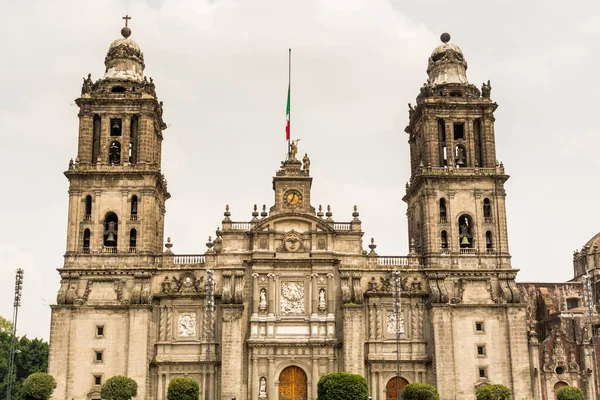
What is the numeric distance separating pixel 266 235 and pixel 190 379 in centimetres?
1178

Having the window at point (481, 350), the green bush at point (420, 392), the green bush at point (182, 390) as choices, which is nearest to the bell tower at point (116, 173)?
the green bush at point (182, 390)

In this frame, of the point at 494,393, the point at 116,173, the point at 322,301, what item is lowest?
the point at 494,393

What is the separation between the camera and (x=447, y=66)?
61938mm

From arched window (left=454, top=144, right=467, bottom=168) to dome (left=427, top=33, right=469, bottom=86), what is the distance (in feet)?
17.6

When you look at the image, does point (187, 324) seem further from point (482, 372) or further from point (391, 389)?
point (482, 372)

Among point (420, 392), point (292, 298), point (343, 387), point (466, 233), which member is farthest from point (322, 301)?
point (466, 233)

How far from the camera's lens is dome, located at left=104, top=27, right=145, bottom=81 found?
6006 centimetres

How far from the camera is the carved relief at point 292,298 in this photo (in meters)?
55.4

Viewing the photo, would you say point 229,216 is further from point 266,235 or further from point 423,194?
point 423,194

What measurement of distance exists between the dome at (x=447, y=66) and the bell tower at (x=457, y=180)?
0.08 meters

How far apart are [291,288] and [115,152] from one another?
671 inches

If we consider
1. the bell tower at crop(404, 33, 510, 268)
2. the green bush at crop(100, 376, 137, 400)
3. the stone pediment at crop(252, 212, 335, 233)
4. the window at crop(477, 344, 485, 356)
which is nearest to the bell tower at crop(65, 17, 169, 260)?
the stone pediment at crop(252, 212, 335, 233)

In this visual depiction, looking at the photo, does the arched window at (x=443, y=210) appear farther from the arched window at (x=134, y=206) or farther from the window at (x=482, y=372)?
the arched window at (x=134, y=206)

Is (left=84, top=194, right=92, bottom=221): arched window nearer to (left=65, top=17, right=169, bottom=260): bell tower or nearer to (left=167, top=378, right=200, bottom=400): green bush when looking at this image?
(left=65, top=17, right=169, bottom=260): bell tower
